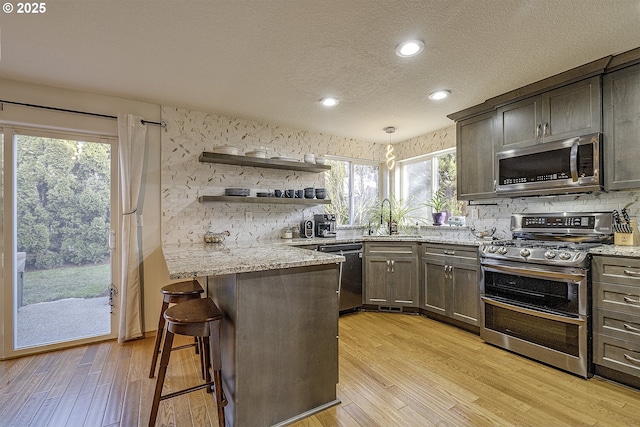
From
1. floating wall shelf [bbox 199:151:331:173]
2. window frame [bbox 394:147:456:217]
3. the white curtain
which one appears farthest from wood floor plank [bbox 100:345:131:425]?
window frame [bbox 394:147:456:217]

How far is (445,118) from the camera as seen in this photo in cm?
365

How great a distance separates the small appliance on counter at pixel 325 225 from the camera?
3.93 meters

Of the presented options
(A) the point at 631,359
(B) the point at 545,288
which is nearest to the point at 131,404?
(B) the point at 545,288

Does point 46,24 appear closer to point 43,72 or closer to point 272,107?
point 43,72

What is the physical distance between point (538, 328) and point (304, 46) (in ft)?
Result: 9.48

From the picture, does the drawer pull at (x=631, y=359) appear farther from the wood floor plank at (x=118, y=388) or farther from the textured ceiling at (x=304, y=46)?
the wood floor plank at (x=118, y=388)

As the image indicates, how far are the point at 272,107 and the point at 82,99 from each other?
181cm

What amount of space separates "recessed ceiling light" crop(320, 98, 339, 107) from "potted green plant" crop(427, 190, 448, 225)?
197cm

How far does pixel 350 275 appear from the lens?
3688mm

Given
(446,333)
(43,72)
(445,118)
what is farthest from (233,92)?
(446,333)

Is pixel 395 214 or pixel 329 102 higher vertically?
pixel 329 102

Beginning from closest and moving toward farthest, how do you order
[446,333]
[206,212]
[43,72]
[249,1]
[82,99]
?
[249,1], [43,72], [82,99], [446,333], [206,212]

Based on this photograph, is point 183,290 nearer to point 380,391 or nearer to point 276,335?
point 276,335

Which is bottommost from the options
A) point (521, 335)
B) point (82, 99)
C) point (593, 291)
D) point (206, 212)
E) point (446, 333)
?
point (446, 333)
